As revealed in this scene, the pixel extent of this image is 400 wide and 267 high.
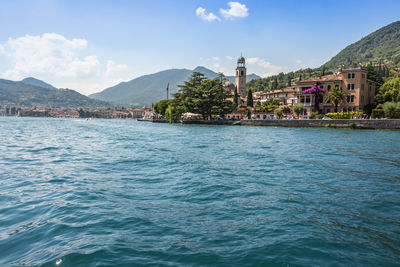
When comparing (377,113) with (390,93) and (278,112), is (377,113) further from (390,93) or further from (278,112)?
(278,112)

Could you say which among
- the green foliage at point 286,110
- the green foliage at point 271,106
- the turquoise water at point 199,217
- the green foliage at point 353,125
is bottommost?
the turquoise water at point 199,217

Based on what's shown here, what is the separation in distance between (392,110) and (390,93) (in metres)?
8.50

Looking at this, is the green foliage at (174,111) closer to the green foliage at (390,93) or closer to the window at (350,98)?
the window at (350,98)

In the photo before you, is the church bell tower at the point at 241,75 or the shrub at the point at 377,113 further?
the church bell tower at the point at 241,75

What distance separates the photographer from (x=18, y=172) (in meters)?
11.5

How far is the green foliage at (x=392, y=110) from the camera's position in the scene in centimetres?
4612

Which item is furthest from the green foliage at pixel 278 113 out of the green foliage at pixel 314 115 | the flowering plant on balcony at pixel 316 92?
the green foliage at pixel 314 115

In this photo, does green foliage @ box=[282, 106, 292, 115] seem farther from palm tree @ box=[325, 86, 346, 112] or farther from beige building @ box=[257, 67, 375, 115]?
palm tree @ box=[325, 86, 346, 112]

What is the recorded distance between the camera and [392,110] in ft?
153

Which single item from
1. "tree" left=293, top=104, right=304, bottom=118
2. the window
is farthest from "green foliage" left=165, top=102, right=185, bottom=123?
the window

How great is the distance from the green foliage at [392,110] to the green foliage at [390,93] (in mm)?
5548

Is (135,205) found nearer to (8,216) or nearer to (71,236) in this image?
(71,236)

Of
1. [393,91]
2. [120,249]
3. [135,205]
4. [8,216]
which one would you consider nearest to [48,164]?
[8,216]

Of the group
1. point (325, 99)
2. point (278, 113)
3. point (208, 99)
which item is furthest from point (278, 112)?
point (208, 99)
